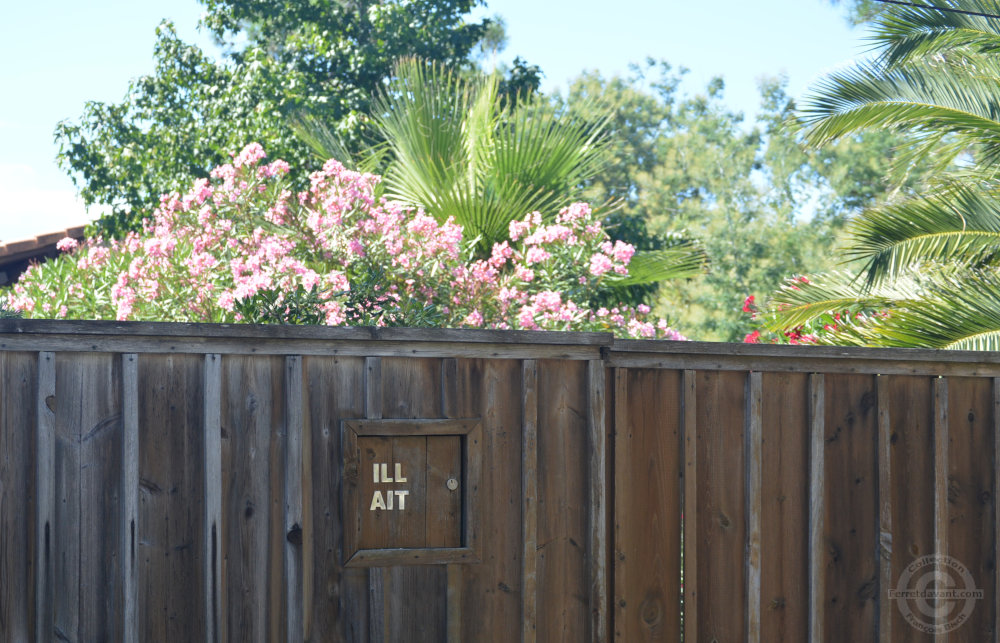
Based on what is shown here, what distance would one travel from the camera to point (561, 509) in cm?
406

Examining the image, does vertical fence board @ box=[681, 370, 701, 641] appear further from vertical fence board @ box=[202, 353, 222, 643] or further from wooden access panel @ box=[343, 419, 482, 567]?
vertical fence board @ box=[202, 353, 222, 643]

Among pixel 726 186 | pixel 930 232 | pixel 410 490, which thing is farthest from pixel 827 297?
pixel 726 186

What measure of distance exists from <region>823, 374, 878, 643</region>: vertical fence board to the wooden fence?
1 cm

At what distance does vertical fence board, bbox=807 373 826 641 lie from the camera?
4.39 meters

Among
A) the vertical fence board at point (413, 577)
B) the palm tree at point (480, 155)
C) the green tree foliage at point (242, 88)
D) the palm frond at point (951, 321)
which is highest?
the green tree foliage at point (242, 88)

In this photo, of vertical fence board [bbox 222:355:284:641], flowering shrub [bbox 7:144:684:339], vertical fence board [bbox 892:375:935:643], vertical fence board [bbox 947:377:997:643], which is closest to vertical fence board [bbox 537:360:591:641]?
vertical fence board [bbox 222:355:284:641]

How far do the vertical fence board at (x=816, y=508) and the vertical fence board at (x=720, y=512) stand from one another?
0.33 meters

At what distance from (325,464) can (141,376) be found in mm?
771

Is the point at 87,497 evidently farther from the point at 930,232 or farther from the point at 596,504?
the point at 930,232

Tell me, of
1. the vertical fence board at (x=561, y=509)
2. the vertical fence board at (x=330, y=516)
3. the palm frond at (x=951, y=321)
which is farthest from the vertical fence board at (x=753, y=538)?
the palm frond at (x=951, y=321)

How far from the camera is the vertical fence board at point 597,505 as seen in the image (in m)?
4.04

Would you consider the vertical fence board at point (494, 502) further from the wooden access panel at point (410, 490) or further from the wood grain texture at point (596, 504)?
the wood grain texture at point (596, 504)

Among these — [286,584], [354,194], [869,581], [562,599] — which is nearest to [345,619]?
[286,584]

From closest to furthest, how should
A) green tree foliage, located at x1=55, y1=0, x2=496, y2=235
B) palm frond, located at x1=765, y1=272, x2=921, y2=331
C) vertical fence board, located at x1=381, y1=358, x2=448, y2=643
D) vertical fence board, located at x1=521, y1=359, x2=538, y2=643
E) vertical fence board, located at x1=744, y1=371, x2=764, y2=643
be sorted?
vertical fence board, located at x1=381, y1=358, x2=448, y2=643 → vertical fence board, located at x1=521, y1=359, x2=538, y2=643 → vertical fence board, located at x1=744, y1=371, x2=764, y2=643 → palm frond, located at x1=765, y1=272, x2=921, y2=331 → green tree foliage, located at x1=55, y1=0, x2=496, y2=235
